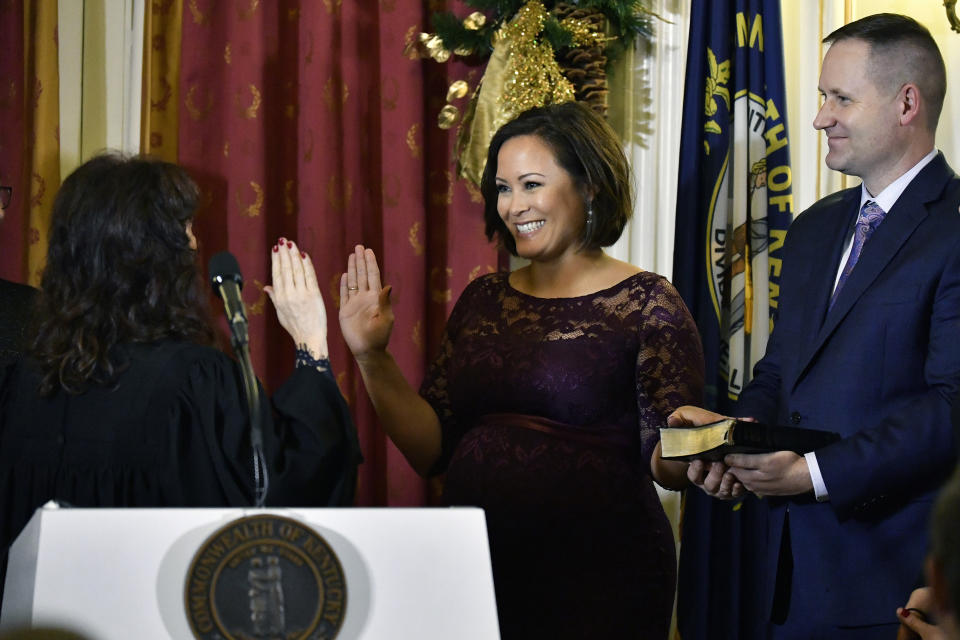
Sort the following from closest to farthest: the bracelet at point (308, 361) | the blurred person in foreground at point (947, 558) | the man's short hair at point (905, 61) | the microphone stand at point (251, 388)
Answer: the blurred person in foreground at point (947, 558)
the microphone stand at point (251, 388)
the bracelet at point (308, 361)
the man's short hair at point (905, 61)

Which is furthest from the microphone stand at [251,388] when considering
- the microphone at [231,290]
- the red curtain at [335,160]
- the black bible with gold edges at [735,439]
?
the red curtain at [335,160]

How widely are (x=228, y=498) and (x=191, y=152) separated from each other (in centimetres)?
194

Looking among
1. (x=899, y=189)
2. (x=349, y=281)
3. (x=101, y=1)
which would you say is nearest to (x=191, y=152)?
(x=101, y=1)

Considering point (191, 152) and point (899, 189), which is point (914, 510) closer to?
point (899, 189)

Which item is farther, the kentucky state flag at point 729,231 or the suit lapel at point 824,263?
the kentucky state flag at point 729,231

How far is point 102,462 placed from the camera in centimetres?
175

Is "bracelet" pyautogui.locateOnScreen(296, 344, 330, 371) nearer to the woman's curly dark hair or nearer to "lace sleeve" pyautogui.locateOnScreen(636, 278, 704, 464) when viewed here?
the woman's curly dark hair

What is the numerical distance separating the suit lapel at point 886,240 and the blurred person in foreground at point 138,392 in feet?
3.40

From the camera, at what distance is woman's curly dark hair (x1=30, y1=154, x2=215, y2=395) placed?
5.98 ft

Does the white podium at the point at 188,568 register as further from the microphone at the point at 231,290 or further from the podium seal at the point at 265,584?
the microphone at the point at 231,290

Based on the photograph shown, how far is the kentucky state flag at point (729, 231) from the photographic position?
3.21m

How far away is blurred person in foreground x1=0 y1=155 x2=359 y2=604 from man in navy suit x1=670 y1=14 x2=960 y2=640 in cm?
87

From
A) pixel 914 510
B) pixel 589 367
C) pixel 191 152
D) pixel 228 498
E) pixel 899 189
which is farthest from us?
pixel 191 152

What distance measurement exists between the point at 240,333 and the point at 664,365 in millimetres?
1223
